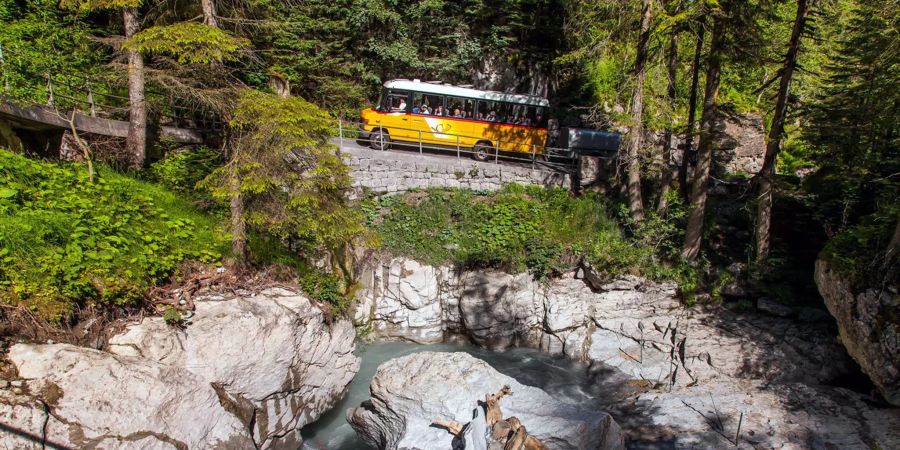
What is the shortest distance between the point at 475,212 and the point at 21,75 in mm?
11641

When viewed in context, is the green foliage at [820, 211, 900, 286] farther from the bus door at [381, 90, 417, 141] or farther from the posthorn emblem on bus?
the bus door at [381, 90, 417, 141]

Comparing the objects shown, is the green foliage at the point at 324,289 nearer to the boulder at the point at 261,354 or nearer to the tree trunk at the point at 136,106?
the boulder at the point at 261,354

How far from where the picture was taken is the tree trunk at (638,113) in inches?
466

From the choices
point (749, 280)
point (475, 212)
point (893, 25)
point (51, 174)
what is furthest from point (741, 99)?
point (51, 174)

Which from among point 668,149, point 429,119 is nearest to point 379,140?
point 429,119

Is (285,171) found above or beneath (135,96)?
beneath

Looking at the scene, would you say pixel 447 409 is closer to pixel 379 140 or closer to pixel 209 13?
pixel 209 13

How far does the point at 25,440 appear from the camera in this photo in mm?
5383

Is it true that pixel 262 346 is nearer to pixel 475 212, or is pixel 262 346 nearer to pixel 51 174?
pixel 51 174

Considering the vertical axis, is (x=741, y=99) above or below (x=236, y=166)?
above

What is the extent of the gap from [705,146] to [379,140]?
10.3 metres

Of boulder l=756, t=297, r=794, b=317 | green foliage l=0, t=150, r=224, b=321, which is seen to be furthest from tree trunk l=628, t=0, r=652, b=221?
green foliage l=0, t=150, r=224, b=321

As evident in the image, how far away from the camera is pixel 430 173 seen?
50.2 ft

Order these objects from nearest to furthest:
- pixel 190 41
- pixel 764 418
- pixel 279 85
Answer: pixel 764 418
pixel 190 41
pixel 279 85
